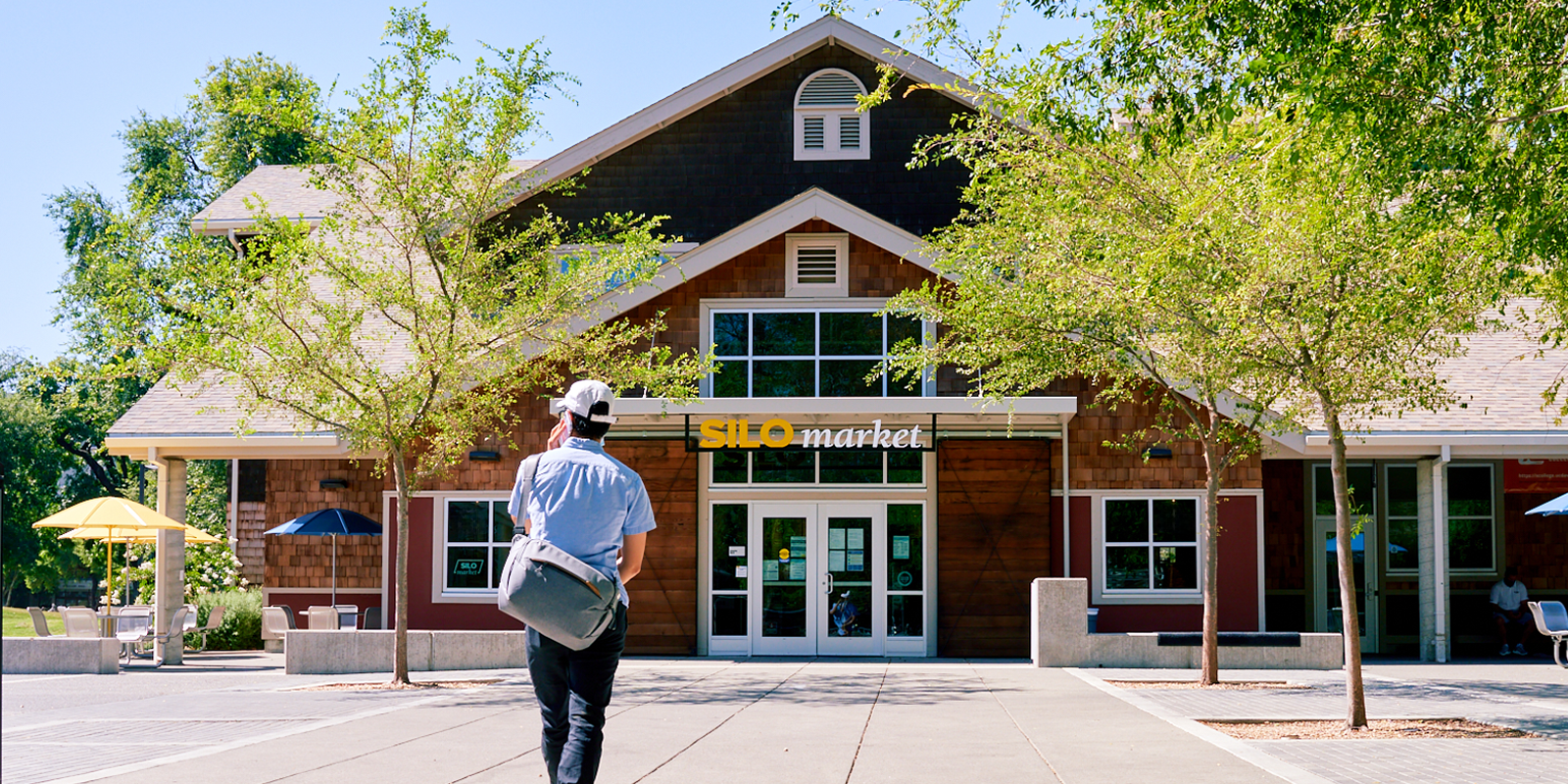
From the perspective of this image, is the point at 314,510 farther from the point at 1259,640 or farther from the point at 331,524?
the point at 1259,640

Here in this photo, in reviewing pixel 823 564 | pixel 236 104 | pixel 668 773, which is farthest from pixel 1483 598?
pixel 236 104

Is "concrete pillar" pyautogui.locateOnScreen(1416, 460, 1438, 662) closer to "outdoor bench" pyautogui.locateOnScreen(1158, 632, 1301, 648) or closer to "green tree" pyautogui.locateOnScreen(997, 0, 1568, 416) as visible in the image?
"outdoor bench" pyautogui.locateOnScreen(1158, 632, 1301, 648)

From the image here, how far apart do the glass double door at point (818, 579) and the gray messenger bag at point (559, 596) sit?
1440 cm

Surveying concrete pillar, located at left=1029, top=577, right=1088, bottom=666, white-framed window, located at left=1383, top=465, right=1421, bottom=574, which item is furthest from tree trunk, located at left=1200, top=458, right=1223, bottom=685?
white-framed window, located at left=1383, top=465, right=1421, bottom=574

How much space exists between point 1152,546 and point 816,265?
624 centimetres

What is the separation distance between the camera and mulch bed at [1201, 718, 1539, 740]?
34.0 ft

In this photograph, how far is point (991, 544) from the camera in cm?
1958

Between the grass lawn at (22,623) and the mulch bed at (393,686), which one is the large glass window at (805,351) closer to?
the mulch bed at (393,686)

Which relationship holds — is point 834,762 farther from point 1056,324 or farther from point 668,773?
point 1056,324

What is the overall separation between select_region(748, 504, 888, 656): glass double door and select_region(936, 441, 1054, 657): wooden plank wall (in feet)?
3.06

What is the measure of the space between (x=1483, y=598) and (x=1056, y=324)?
11291 mm

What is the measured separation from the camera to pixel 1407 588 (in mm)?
22062

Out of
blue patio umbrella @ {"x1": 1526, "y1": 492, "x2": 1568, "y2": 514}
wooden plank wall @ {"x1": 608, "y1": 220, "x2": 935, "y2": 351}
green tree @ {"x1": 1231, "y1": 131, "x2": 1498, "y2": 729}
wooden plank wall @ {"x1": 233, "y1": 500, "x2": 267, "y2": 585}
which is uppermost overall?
wooden plank wall @ {"x1": 608, "y1": 220, "x2": 935, "y2": 351}

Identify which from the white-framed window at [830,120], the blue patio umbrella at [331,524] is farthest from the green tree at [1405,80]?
the blue patio umbrella at [331,524]
